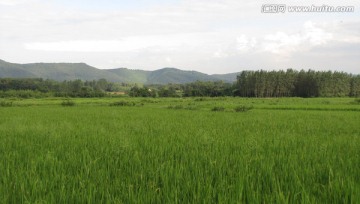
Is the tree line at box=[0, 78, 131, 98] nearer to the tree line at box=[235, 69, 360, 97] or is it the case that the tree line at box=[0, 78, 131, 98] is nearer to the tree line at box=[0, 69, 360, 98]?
the tree line at box=[0, 69, 360, 98]

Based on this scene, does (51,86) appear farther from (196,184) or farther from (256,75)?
(196,184)

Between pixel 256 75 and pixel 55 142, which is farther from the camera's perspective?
pixel 256 75

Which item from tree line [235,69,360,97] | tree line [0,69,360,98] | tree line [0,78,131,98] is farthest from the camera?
tree line [235,69,360,97]

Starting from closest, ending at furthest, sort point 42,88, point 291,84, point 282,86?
point 291,84, point 282,86, point 42,88

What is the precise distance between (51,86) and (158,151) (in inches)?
4601

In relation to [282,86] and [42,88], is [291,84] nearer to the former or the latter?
[282,86]

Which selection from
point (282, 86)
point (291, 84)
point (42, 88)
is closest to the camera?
point (291, 84)

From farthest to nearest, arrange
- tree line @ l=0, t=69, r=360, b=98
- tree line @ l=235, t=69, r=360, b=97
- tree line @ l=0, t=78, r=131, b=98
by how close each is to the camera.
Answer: tree line @ l=235, t=69, r=360, b=97 → tree line @ l=0, t=69, r=360, b=98 → tree line @ l=0, t=78, r=131, b=98

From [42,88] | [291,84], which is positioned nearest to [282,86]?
[291,84]

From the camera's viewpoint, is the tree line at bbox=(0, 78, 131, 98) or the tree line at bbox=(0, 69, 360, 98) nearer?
the tree line at bbox=(0, 78, 131, 98)

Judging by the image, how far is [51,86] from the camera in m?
113

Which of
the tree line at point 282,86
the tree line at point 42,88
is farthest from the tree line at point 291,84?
the tree line at point 42,88

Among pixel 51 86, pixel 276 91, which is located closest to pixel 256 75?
pixel 276 91

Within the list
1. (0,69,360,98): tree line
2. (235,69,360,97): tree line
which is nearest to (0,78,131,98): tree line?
(0,69,360,98): tree line
